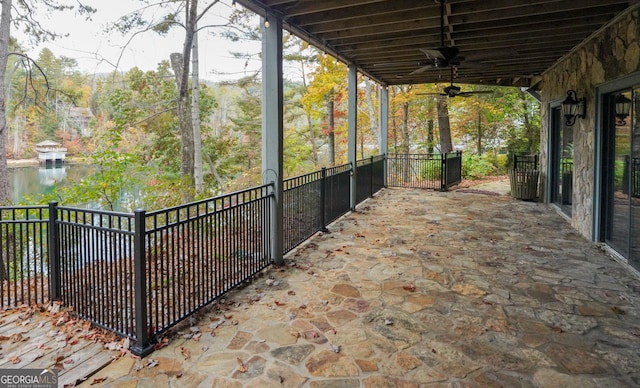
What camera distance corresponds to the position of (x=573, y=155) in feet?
21.0

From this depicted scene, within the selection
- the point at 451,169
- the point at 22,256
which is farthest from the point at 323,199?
the point at 451,169

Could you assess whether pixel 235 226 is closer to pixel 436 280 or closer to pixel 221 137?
pixel 436 280

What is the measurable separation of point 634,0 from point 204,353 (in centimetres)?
553

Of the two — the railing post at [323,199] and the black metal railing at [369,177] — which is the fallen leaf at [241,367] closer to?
the railing post at [323,199]

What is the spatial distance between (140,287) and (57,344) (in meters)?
0.77

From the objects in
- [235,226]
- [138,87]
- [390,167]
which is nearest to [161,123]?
[138,87]

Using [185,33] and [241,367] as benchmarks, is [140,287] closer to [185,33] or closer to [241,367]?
[241,367]

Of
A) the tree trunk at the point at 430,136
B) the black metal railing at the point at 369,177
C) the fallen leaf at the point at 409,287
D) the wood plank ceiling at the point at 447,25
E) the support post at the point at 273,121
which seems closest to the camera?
the fallen leaf at the point at 409,287

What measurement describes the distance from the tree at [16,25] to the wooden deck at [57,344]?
4.17m

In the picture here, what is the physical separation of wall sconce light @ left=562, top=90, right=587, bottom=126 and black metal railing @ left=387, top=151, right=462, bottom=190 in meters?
4.32

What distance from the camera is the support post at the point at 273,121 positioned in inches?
161

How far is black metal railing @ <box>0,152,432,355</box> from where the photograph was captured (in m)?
2.56

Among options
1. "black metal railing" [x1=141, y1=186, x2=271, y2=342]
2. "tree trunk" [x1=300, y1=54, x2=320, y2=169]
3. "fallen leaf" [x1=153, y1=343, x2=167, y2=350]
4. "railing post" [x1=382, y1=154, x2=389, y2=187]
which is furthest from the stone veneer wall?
A: "tree trunk" [x1=300, y1=54, x2=320, y2=169]

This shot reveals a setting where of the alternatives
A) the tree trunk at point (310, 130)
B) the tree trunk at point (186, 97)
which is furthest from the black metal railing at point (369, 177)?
the tree trunk at point (310, 130)
